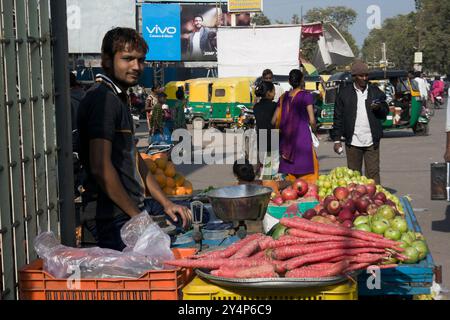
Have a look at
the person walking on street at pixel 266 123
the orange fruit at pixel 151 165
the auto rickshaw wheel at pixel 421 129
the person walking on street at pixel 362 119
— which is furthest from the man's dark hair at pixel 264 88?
the auto rickshaw wheel at pixel 421 129

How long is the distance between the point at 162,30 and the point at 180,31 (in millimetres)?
1663

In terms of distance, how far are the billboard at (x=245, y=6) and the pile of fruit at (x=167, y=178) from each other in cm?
4439

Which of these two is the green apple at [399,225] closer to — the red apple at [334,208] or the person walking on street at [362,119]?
the red apple at [334,208]

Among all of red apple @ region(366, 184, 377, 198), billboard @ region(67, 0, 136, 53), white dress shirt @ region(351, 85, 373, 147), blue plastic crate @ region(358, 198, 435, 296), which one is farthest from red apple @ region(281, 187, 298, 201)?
billboard @ region(67, 0, 136, 53)

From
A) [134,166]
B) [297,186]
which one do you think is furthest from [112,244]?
[297,186]

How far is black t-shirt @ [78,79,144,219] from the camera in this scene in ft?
13.7

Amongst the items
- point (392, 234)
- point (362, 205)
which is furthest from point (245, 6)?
point (392, 234)

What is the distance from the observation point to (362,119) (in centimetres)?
997

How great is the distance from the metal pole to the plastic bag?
0.85m

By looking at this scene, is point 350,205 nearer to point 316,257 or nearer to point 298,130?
point 316,257

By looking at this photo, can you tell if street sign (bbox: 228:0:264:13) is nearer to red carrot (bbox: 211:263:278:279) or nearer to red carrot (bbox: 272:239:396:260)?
red carrot (bbox: 272:239:396:260)

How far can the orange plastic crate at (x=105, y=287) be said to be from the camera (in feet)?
11.8
